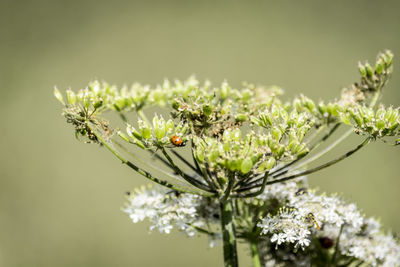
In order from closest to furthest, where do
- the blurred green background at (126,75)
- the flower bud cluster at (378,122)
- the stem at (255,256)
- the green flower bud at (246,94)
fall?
1. the flower bud cluster at (378,122)
2. the stem at (255,256)
3. the green flower bud at (246,94)
4. the blurred green background at (126,75)

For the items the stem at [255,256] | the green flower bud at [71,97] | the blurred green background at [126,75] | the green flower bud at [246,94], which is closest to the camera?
the green flower bud at [71,97]

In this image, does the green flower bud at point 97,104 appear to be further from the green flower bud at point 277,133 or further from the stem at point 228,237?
the green flower bud at point 277,133

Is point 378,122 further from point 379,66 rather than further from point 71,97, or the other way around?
point 71,97

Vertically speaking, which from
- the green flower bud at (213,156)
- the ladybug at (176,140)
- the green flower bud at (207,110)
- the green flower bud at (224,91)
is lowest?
the green flower bud at (213,156)

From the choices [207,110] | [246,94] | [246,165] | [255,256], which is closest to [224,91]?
[246,94]

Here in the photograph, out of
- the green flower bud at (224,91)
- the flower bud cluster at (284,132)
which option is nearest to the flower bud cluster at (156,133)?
the flower bud cluster at (284,132)

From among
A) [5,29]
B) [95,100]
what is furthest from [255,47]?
[95,100]

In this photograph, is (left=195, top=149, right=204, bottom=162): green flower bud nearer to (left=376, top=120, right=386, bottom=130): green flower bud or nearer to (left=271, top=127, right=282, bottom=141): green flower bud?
(left=271, top=127, right=282, bottom=141): green flower bud
